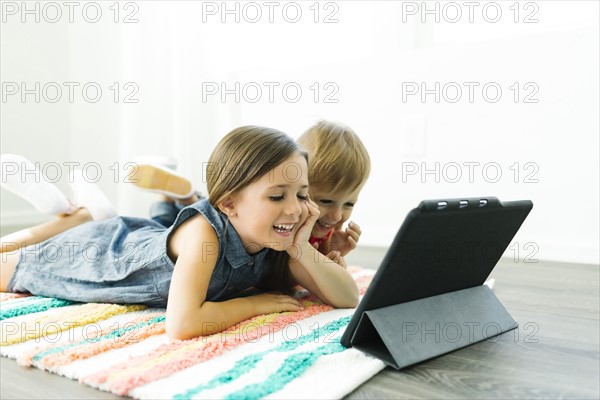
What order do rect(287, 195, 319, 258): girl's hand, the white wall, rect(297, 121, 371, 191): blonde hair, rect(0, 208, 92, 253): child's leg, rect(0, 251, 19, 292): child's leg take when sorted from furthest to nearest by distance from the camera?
1. the white wall
2. rect(0, 208, 92, 253): child's leg
3. rect(0, 251, 19, 292): child's leg
4. rect(297, 121, 371, 191): blonde hair
5. rect(287, 195, 319, 258): girl's hand

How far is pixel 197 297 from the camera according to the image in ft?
2.84

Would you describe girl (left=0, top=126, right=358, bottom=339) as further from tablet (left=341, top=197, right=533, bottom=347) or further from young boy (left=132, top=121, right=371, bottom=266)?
tablet (left=341, top=197, right=533, bottom=347)

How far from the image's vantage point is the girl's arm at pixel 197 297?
2.78 ft

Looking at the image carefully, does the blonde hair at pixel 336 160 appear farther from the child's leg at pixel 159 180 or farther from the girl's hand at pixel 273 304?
the child's leg at pixel 159 180

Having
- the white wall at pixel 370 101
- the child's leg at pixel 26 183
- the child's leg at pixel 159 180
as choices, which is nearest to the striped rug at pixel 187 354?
the child's leg at pixel 26 183

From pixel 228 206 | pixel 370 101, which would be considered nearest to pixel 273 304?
pixel 228 206

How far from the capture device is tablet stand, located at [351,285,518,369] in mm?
749

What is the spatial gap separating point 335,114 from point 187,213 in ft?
4.03

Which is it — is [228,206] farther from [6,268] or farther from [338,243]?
[6,268]

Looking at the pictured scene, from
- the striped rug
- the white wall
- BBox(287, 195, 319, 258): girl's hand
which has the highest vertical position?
the white wall

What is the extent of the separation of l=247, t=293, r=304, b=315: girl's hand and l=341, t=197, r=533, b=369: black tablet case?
23 centimetres

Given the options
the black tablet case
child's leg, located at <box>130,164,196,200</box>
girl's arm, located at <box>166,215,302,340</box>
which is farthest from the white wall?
girl's arm, located at <box>166,215,302,340</box>

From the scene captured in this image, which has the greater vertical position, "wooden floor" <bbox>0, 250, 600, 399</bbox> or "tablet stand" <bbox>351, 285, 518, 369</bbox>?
"tablet stand" <bbox>351, 285, 518, 369</bbox>

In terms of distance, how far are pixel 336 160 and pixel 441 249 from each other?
14.0 inches
